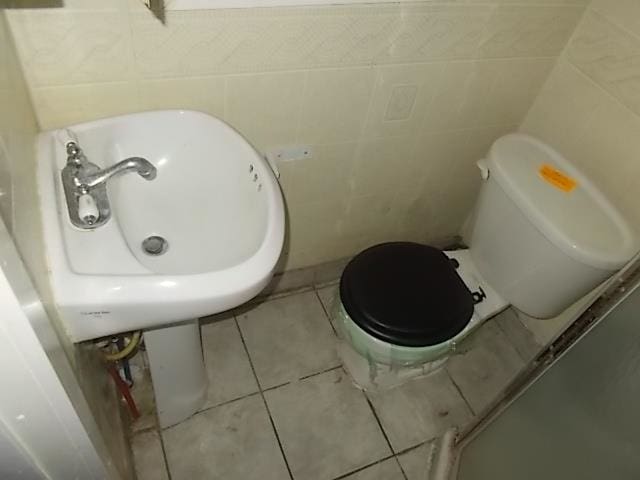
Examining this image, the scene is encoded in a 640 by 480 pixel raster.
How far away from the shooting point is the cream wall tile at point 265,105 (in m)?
1.08

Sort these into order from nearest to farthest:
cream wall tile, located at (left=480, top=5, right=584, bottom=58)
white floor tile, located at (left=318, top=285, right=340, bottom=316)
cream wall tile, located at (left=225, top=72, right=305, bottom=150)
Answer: cream wall tile, located at (left=225, top=72, right=305, bottom=150)
cream wall tile, located at (left=480, top=5, right=584, bottom=58)
white floor tile, located at (left=318, top=285, right=340, bottom=316)

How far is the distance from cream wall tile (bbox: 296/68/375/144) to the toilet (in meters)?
0.34

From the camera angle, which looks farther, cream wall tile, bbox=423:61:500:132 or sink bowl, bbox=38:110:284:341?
cream wall tile, bbox=423:61:500:132

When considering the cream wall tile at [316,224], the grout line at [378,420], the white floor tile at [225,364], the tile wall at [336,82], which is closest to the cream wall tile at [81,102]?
the tile wall at [336,82]

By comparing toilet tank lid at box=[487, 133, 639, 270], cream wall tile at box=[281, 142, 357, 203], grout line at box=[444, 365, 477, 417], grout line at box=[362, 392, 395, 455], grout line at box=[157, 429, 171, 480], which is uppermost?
toilet tank lid at box=[487, 133, 639, 270]

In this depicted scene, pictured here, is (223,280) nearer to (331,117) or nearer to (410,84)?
(331,117)

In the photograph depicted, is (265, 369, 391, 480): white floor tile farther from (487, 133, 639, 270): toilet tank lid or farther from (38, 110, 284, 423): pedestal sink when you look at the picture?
(487, 133, 639, 270): toilet tank lid

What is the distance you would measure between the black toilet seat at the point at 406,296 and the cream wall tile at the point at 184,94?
0.55 meters

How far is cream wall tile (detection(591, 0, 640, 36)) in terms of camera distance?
114 centimetres

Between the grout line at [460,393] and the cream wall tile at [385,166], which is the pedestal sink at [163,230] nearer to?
the cream wall tile at [385,166]

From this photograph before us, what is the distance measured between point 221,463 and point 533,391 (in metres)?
0.84

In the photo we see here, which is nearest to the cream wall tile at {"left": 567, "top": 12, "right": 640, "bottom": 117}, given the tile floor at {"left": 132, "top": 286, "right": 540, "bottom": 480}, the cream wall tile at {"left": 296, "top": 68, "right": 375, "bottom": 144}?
the cream wall tile at {"left": 296, "top": 68, "right": 375, "bottom": 144}

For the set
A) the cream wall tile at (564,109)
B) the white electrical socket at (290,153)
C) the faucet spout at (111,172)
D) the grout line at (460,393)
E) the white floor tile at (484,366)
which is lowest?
the grout line at (460,393)

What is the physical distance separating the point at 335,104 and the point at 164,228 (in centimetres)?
52
